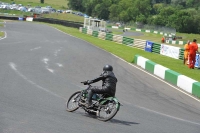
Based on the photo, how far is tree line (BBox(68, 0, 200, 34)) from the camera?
320ft

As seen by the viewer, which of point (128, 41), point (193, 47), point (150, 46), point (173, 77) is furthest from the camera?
point (128, 41)

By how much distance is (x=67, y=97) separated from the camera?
13.4 m

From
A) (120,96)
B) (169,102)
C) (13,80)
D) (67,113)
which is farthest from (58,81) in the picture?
(67,113)

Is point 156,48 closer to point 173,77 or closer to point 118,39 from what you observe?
point 118,39

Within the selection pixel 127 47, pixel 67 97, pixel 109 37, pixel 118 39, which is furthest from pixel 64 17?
pixel 67 97

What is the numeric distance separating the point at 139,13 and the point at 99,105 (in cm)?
11353

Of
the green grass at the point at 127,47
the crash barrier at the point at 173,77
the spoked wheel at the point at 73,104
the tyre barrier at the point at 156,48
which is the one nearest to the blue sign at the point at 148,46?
the tyre barrier at the point at 156,48

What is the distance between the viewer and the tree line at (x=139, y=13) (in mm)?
97688

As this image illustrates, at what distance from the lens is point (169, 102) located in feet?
48.8

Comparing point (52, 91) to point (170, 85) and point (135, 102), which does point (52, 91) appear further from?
point (170, 85)

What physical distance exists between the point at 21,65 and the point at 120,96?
278 inches

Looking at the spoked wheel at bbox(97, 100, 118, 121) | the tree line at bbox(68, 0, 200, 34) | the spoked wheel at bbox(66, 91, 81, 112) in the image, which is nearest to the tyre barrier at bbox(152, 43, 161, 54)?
the spoked wheel at bbox(66, 91, 81, 112)

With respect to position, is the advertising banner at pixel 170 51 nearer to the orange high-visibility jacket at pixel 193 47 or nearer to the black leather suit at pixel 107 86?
the orange high-visibility jacket at pixel 193 47

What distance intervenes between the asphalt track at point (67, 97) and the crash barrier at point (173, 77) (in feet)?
1.86
